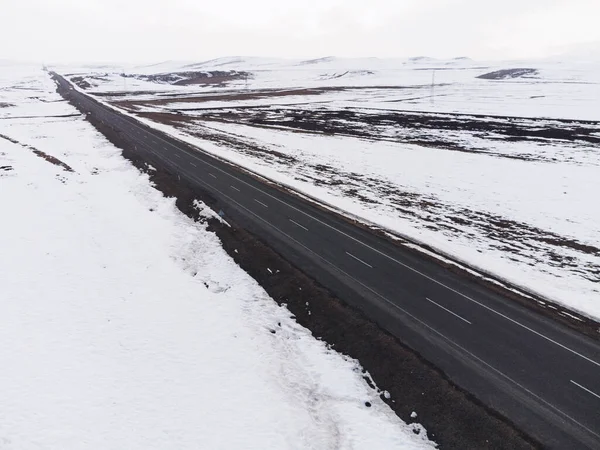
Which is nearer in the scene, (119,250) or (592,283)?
(592,283)

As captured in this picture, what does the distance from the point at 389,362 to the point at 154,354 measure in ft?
34.8

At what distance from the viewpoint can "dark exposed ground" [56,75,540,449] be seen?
14.9 meters

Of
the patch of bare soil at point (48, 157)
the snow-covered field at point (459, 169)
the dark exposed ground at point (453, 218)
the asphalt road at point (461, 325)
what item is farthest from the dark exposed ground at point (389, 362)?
the patch of bare soil at point (48, 157)

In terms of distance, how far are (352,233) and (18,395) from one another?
2213cm

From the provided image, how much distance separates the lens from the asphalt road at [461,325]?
15727mm

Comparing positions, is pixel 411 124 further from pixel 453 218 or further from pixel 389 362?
pixel 389 362

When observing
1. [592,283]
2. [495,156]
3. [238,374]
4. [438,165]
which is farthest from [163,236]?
[495,156]

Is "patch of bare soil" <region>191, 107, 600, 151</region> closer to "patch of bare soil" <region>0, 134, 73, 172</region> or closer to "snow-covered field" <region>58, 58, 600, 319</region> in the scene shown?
"snow-covered field" <region>58, 58, 600, 319</region>

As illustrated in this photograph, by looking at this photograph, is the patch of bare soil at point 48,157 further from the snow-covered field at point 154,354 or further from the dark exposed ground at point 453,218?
the dark exposed ground at point 453,218

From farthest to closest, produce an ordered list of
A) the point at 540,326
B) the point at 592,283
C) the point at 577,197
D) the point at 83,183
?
the point at 83,183 < the point at 577,197 < the point at 592,283 < the point at 540,326

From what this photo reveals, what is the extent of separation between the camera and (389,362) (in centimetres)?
1838

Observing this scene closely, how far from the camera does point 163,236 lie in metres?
32.3

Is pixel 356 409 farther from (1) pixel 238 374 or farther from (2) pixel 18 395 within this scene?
(2) pixel 18 395

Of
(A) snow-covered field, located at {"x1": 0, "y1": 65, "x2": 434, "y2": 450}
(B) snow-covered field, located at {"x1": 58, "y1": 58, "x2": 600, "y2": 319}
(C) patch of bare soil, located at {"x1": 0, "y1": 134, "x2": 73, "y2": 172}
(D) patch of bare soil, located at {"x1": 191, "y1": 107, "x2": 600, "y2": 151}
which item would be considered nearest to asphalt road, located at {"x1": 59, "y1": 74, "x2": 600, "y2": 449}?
(B) snow-covered field, located at {"x1": 58, "y1": 58, "x2": 600, "y2": 319}
